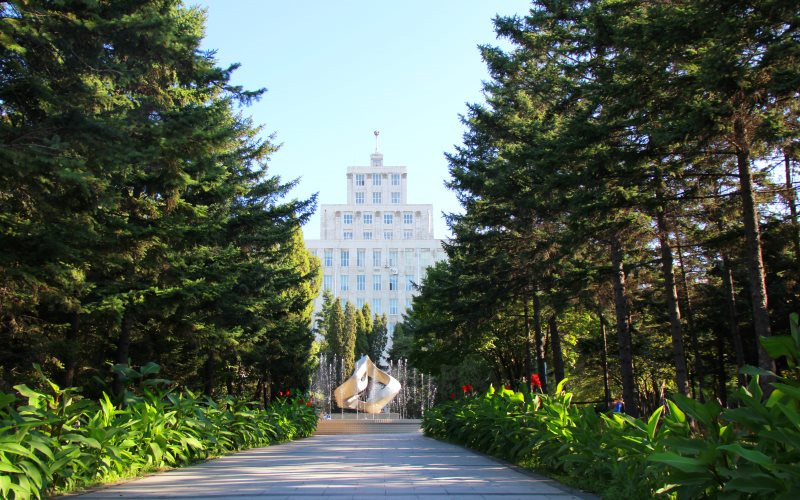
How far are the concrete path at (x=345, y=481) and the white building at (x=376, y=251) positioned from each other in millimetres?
75377

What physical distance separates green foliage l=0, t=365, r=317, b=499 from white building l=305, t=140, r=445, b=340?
74.1 meters

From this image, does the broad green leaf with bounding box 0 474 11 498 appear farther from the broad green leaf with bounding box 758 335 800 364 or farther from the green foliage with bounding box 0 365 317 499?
the broad green leaf with bounding box 758 335 800 364

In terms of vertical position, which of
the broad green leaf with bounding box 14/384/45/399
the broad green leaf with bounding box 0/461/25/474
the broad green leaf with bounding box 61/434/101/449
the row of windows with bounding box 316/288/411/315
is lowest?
the broad green leaf with bounding box 0/461/25/474

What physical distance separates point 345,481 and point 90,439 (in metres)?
2.95

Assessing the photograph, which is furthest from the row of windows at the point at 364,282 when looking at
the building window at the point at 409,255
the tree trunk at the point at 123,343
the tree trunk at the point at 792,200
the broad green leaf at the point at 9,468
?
the broad green leaf at the point at 9,468

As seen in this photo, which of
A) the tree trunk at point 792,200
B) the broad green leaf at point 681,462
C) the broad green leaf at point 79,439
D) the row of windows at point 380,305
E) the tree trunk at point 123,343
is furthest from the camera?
the row of windows at point 380,305

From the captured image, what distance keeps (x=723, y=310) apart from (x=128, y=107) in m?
19.3

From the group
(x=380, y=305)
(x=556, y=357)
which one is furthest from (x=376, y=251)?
(x=556, y=357)

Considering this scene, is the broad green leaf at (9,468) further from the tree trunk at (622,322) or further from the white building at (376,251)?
the white building at (376,251)

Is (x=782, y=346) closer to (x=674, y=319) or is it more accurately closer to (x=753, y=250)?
(x=753, y=250)

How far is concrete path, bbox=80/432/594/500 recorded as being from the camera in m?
6.72

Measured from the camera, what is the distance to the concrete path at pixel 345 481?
672cm

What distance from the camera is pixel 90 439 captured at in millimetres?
6754

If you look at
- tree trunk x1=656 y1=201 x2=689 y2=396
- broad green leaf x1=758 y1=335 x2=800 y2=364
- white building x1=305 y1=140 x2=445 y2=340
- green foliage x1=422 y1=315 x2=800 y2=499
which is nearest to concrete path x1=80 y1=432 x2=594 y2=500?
green foliage x1=422 y1=315 x2=800 y2=499
